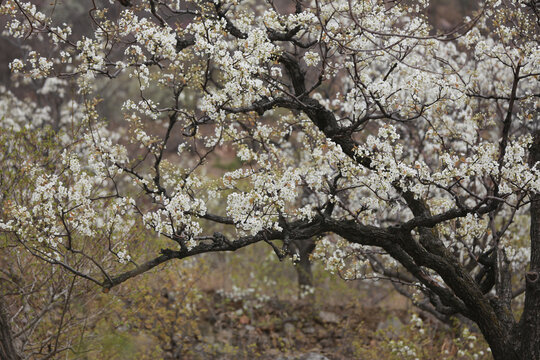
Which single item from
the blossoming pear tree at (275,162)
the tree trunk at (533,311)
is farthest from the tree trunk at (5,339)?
the tree trunk at (533,311)

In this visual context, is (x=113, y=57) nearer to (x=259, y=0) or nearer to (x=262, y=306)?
(x=259, y=0)

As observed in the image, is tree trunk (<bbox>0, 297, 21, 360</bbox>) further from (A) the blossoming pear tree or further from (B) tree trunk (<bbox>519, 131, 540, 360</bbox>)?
(B) tree trunk (<bbox>519, 131, 540, 360</bbox>)

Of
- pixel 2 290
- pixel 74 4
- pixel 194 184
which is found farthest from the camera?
pixel 74 4

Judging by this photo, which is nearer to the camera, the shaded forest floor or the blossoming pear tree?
the blossoming pear tree

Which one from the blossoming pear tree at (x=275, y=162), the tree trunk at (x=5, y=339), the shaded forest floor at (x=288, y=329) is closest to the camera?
the blossoming pear tree at (x=275, y=162)

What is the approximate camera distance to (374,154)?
5844mm

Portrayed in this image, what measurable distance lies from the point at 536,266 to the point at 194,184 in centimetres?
374

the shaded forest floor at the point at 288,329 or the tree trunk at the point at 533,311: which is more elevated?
the shaded forest floor at the point at 288,329

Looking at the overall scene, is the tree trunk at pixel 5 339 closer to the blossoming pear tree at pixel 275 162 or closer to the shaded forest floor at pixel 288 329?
the blossoming pear tree at pixel 275 162

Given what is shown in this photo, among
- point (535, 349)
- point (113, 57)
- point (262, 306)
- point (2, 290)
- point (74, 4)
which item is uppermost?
point (74, 4)

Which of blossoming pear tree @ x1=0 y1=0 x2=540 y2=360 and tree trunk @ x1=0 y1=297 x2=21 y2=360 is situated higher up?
blossoming pear tree @ x1=0 y1=0 x2=540 y2=360

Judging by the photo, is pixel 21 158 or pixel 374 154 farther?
pixel 21 158

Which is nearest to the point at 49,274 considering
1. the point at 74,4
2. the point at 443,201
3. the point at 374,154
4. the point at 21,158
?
the point at 21,158

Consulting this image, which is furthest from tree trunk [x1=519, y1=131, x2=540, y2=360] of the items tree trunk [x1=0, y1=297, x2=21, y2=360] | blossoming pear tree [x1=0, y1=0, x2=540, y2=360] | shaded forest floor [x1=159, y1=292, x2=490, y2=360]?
tree trunk [x1=0, y1=297, x2=21, y2=360]
